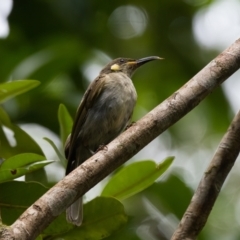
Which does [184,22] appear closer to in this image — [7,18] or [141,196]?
[7,18]

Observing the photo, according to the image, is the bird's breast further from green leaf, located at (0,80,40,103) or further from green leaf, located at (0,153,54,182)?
green leaf, located at (0,153,54,182)

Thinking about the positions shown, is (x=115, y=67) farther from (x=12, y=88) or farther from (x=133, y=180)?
(x=133, y=180)

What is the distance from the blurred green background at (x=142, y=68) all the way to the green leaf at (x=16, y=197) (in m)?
1.14

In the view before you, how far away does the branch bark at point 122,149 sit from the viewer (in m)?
2.61

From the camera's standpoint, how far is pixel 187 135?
571cm

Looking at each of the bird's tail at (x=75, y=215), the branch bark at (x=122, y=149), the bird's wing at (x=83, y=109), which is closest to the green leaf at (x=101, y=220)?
the bird's tail at (x=75, y=215)

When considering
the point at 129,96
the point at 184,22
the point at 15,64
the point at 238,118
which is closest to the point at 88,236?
the point at 238,118

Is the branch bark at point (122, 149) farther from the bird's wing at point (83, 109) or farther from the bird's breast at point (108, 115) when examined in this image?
the bird's breast at point (108, 115)

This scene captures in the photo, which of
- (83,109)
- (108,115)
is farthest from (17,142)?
(108,115)

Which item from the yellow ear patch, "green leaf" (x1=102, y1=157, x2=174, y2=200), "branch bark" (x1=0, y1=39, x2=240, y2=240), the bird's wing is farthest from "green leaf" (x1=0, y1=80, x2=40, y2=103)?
the yellow ear patch

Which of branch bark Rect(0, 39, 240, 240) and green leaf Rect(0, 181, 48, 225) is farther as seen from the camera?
green leaf Rect(0, 181, 48, 225)

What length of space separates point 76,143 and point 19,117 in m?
0.53

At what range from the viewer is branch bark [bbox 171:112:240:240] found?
3186 millimetres

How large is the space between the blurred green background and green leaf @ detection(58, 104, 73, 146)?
15.4 inches
